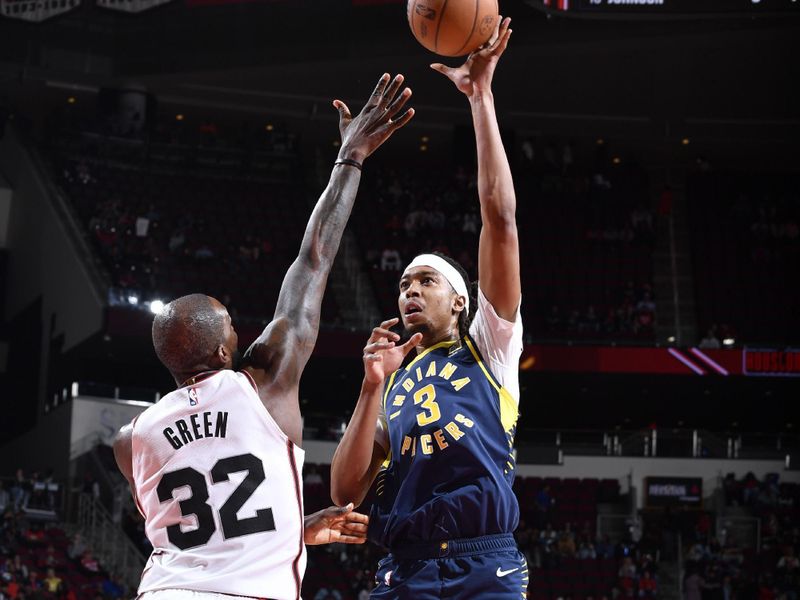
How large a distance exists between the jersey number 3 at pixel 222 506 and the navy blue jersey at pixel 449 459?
0.96 meters

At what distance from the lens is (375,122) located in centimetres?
488

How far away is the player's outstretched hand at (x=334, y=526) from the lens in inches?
178

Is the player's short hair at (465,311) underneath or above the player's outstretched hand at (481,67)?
underneath

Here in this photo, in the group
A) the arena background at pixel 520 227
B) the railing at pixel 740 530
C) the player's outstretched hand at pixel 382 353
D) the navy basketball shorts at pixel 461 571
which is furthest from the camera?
the arena background at pixel 520 227

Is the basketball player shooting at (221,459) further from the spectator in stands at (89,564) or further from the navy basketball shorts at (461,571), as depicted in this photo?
the spectator in stands at (89,564)

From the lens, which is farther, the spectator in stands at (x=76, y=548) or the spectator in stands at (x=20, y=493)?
the spectator in stands at (x=20, y=493)

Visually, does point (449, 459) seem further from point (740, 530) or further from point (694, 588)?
point (740, 530)

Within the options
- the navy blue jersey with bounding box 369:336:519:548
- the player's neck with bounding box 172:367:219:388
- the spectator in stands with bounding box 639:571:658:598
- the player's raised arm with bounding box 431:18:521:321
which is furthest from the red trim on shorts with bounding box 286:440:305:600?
the spectator in stands with bounding box 639:571:658:598

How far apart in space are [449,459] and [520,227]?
976 inches

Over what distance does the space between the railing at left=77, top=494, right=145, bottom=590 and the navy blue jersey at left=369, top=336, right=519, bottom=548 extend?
605 inches

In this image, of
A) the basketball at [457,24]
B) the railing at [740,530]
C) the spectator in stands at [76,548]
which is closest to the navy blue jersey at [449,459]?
the basketball at [457,24]

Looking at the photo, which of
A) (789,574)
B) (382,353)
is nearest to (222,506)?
(382,353)

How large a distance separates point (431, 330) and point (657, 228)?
25921mm

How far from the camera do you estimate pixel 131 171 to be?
28.4 m
